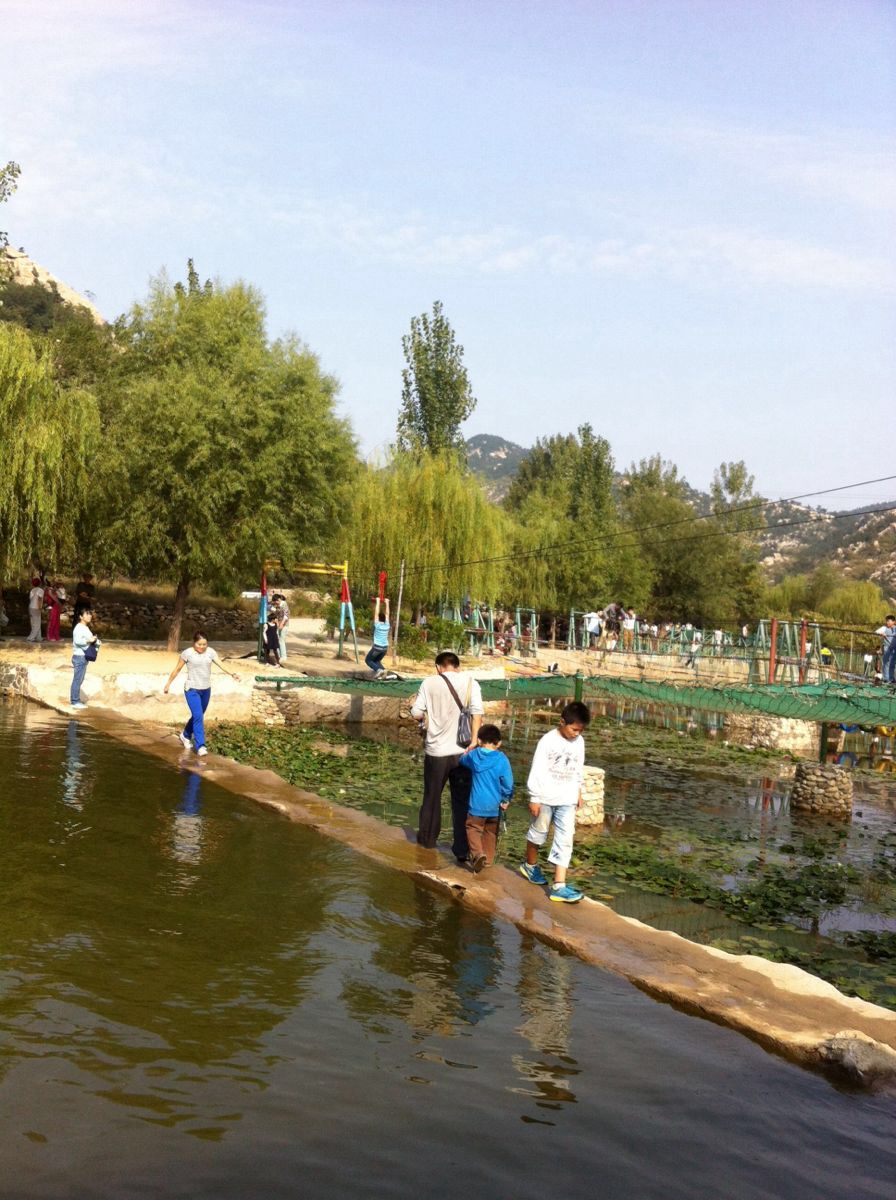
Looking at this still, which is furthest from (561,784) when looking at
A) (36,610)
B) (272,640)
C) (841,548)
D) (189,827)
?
(841,548)

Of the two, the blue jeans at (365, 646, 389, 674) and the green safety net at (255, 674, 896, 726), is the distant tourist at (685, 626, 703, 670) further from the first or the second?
the blue jeans at (365, 646, 389, 674)

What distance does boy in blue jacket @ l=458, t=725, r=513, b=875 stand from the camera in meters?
9.48

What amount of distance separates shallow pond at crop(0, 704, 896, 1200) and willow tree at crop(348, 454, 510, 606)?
2798 centimetres

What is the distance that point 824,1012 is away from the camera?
6.56m

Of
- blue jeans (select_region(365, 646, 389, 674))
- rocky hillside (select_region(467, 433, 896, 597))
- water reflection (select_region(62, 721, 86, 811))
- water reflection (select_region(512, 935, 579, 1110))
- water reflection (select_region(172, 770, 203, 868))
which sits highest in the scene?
rocky hillside (select_region(467, 433, 896, 597))

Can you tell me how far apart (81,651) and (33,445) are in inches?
268

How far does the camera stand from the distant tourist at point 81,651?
18.0 m

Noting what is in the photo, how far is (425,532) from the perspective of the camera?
36781 mm

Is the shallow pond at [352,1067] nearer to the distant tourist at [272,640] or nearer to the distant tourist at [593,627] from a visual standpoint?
the distant tourist at [272,640]

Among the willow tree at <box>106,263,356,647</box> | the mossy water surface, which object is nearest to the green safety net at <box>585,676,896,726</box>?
the mossy water surface

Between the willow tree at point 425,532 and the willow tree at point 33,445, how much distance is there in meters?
11.5

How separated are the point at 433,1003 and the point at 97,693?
15177 mm

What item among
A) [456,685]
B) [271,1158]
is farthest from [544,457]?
[271,1158]

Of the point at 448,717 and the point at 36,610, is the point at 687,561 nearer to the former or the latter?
the point at 36,610
